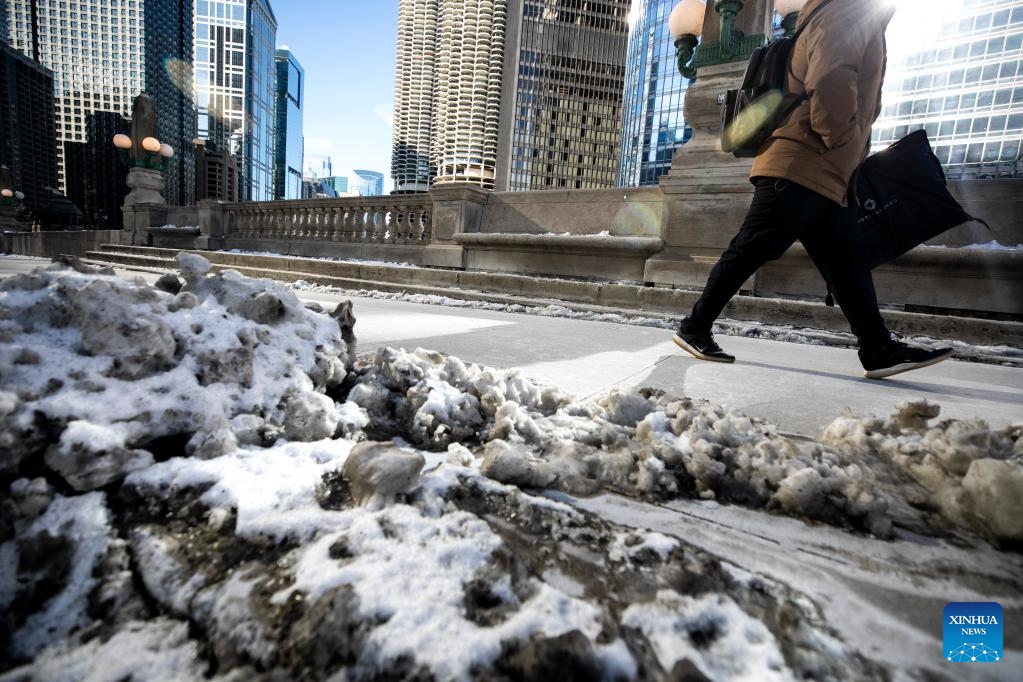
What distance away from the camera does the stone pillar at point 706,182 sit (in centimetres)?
509

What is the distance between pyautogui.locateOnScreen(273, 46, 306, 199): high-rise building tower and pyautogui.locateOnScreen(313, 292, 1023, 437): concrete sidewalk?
388 ft

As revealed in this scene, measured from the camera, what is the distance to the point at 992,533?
0.86 m

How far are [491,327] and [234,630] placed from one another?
2811 millimetres

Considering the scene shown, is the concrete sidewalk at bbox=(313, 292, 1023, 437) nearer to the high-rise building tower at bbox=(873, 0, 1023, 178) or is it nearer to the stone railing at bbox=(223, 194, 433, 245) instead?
the stone railing at bbox=(223, 194, 433, 245)

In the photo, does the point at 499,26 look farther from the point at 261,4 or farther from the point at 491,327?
the point at 491,327

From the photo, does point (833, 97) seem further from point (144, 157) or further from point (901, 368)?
point (144, 157)

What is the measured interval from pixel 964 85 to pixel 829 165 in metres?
54.7

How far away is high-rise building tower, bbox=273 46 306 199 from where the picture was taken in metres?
109

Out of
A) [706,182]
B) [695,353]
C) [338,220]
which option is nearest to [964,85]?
[706,182]

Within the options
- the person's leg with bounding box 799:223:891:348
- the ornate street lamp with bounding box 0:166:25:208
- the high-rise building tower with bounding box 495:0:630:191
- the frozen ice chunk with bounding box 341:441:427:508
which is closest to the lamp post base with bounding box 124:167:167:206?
the ornate street lamp with bounding box 0:166:25:208

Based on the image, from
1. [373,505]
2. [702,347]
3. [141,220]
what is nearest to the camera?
[373,505]

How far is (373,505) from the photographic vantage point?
853 millimetres

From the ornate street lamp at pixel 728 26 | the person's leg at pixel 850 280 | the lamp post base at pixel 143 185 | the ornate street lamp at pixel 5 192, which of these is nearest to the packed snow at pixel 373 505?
the person's leg at pixel 850 280

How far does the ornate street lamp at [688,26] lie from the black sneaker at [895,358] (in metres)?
4.85
